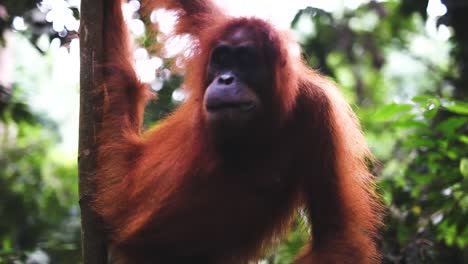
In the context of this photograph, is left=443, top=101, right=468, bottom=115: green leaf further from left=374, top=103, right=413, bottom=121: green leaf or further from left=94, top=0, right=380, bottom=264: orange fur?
left=94, top=0, right=380, bottom=264: orange fur

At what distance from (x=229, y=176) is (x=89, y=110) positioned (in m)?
0.82

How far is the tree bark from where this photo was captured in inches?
128

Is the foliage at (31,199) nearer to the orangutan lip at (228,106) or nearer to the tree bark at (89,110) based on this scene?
the tree bark at (89,110)

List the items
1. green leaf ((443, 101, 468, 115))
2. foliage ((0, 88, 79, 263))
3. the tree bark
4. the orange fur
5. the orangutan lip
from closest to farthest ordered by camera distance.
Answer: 1. the orangutan lip
2. the tree bark
3. the orange fur
4. green leaf ((443, 101, 468, 115))
5. foliage ((0, 88, 79, 263))

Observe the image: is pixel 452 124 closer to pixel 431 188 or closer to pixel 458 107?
pixel 458 107

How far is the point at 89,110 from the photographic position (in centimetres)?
329

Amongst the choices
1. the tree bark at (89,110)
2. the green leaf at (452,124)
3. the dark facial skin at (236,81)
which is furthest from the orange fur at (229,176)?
the green leaf at (452,124)

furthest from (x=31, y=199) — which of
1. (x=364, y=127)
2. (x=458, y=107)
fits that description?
(x=458, y=107)

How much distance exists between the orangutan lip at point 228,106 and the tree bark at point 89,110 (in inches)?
25.5

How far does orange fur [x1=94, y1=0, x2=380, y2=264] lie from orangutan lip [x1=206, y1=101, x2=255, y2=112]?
240mm

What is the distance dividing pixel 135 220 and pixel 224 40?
3.63ft

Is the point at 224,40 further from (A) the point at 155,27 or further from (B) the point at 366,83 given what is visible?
(B) the point at 366,83

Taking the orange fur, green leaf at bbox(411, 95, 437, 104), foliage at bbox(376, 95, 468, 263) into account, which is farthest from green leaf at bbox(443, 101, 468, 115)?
the orange fur

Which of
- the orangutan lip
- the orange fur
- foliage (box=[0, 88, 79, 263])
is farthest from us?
foliage (box=[0, 88, 79, 263])
